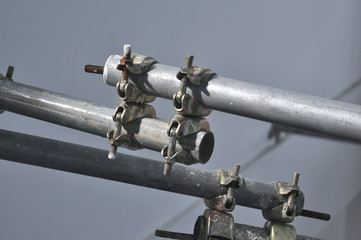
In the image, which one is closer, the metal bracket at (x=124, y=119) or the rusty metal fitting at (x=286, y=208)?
the metal bracket at (x=124, y=119)

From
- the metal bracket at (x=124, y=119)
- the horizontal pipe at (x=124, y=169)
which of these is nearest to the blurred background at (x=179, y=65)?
the horizontal pipe at (x=124, y=169)

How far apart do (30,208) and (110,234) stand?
Answer: 1.06ft

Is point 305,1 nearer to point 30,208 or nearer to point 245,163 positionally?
point 245,163

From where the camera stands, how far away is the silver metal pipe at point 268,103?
5.08 feet

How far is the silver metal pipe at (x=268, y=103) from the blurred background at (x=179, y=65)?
1.06 metres

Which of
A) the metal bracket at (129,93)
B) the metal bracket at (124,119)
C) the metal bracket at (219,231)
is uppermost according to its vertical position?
the metal bracket at (129,93)

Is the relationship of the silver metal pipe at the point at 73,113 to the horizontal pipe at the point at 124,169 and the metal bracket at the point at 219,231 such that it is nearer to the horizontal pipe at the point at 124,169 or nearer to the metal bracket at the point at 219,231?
the horizontal pipe at the point at 124,169

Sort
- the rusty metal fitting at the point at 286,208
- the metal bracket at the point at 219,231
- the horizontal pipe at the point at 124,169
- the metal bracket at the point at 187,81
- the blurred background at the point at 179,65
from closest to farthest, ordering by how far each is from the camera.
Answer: the metal bracket at the point at 187,81 < the horizontal pipe at the point at 124,169 < the metal bracket at the point at 219,231 < the rusty metal fitting at the point at 286,208 < the blurred background at the point at 179,65

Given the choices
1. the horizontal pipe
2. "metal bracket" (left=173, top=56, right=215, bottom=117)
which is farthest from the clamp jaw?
the horizontal pipe

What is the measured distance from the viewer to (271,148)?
352cm

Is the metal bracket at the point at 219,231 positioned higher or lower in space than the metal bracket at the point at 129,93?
lower

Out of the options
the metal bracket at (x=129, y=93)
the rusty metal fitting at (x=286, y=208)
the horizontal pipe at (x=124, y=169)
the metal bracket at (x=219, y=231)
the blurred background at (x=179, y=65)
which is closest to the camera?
the metal bracket at (x=129, y=93)

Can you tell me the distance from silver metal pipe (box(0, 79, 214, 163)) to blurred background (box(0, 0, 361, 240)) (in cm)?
71

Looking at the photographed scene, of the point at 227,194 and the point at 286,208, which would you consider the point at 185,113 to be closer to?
the point at 227,194
